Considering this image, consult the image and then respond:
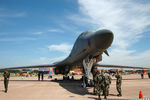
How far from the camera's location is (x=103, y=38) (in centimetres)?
855

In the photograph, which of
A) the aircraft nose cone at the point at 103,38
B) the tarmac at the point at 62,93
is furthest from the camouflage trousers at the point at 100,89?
the aircraft nose cone at the point at 103,38

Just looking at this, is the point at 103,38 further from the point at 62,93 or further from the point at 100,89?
the point at 62,93

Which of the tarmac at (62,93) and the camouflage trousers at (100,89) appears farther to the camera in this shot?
the tarmac at (62,93)

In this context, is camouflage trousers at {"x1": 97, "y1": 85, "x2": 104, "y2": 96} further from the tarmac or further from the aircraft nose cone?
the aircraft nose cone

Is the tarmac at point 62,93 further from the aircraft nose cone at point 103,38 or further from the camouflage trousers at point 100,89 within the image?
the aircraft nose cone at point 103,38

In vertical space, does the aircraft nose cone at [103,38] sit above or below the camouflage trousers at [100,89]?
above

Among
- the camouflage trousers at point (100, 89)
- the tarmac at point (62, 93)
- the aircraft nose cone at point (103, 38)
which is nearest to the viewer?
the camouflage trousers at point (100, 89)

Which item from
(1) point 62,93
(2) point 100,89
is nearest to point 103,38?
(2) point 100,89

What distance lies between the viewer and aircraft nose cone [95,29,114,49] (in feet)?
27.4

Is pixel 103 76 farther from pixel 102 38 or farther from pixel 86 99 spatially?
pixel 102 38

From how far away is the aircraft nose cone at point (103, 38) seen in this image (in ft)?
27.4

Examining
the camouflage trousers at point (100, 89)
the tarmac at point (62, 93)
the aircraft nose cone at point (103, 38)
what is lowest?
the tarmac at point (62, 93)

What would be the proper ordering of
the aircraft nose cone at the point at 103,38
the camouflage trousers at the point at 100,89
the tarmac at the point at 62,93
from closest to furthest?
the camouflage trousers at the point at 100,89 → the tarmac at the point at 62,93 → the aircraft nose cone at the point at 103,38

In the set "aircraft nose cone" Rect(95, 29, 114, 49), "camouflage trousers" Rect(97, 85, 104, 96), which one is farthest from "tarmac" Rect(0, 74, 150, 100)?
"aircraft nose cone" Rect(95, 29, 114, 49)
